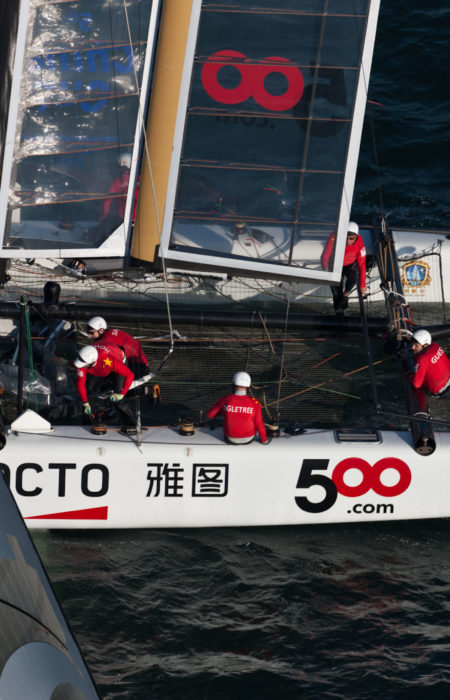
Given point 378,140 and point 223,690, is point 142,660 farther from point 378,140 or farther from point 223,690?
point 378,140

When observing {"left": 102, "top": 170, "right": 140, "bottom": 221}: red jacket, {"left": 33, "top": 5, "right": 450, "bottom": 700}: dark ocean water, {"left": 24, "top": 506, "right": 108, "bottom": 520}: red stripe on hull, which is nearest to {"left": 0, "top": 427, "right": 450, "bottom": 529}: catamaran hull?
{"left": 24, "top": 506, "right": 108, "bottom": 520}: red stripe on hull

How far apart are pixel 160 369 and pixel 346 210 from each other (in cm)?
218

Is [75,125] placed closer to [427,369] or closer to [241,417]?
[241,417]

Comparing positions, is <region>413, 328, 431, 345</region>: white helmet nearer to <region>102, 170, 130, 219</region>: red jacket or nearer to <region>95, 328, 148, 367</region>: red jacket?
<region>95, 328, 148, 367</region>: red jacket

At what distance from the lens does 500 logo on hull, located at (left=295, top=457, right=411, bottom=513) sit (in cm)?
755

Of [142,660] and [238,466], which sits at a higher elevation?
[238,466]

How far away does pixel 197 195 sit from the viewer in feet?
27.3

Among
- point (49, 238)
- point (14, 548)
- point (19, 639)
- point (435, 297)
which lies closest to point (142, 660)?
point (14, 548)

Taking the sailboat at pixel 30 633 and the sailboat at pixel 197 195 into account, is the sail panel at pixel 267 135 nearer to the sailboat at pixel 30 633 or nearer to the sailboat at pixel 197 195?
the sailboat at pixel 197 195

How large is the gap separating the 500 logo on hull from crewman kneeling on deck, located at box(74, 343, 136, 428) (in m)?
1.43

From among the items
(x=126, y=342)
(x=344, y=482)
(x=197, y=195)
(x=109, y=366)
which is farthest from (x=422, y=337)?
(x=109, y=366)

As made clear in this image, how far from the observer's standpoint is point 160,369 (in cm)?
889

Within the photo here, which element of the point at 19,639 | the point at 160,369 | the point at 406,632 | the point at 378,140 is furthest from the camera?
the point at 378,140

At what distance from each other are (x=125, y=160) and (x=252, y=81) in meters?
1.26
